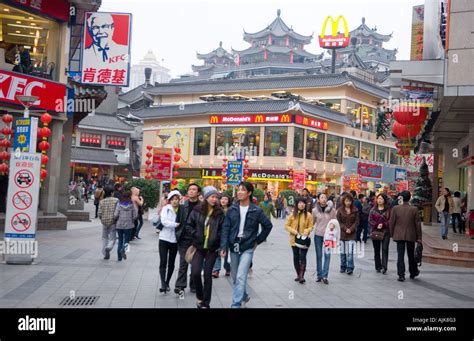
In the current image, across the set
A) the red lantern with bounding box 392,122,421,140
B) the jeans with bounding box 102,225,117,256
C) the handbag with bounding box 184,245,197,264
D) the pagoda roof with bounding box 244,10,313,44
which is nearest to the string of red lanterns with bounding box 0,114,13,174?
the jeans with bounding box 102,225,117,256

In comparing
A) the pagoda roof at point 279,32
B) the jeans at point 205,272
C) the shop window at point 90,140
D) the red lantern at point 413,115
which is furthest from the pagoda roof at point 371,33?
the jeans at point 205,272

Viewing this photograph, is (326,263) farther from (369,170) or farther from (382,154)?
(382,154)

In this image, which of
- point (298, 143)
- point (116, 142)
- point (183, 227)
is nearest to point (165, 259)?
point (183, 227)

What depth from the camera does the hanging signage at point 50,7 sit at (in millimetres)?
18611

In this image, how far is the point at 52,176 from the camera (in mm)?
20234

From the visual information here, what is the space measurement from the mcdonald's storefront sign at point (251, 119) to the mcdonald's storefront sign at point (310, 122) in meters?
0.85

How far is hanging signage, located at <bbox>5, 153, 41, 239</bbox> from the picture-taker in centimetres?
1227

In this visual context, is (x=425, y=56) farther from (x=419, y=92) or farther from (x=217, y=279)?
(x=217, y=279)

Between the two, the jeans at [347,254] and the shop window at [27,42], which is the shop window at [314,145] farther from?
the jeans at [347,254]

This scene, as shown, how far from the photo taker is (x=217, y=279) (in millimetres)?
11508

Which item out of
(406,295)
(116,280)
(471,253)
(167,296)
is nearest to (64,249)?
(116,280)

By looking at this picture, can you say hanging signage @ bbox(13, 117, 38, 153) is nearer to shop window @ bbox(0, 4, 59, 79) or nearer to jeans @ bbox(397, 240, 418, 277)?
shop window @ bbox(0, 4, 59, 79)

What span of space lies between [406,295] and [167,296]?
3908 millimetres
